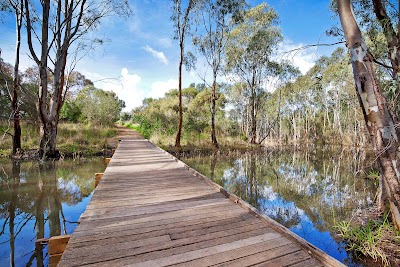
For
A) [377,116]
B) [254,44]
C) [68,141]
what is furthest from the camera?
[254,44]

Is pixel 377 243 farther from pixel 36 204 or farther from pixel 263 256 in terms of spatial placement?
pixel 36 204

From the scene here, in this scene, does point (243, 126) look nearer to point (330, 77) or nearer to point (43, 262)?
point (330, 77)

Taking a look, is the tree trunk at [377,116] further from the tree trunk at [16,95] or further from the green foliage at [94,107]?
the green foliage at [94,107]

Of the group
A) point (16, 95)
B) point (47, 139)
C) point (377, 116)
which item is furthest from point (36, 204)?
point (16, 95)

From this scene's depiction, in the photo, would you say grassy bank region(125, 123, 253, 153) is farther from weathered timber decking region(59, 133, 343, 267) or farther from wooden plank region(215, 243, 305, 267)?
wooden plank region(215, 243, 305, 267)

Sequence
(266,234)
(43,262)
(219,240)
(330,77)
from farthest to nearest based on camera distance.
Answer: (330,77)
(43,262)
(266,234)
(219,240)

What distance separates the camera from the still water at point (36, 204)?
9.86ft

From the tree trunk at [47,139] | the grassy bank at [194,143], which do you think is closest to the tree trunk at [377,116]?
the tree trunk at [47,139]

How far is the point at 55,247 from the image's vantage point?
1.95 meters

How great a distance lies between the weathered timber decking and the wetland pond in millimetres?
1206

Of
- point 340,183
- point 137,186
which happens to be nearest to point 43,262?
point 137,186

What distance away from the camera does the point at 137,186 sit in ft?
12.9

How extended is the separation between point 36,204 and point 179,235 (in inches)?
165

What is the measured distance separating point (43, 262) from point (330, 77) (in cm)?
3010
